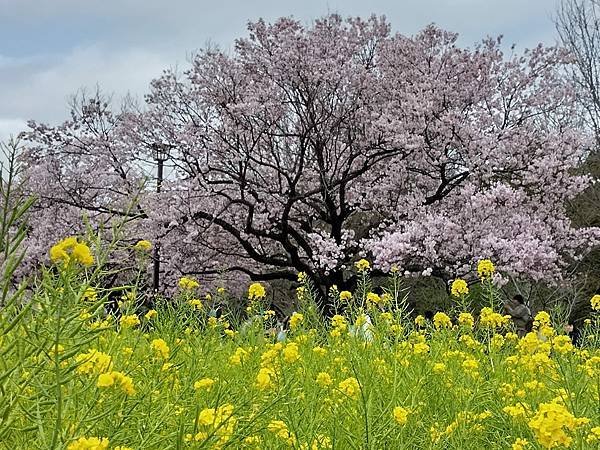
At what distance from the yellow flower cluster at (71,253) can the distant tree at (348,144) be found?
10.2 metres

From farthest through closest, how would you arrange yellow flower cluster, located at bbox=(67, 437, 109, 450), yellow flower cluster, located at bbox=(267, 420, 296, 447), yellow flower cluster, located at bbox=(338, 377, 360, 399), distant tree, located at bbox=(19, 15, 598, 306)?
distant tree, located at bbox=(19, 15, 598, 306) < yellow flower cluster, located at bbox=(338, 377, 360, 399) < yellow flower cluster, located at bbox=(267, 420, 296, 447) < yellow flower cluster, located at bbox=(67, 437, 109, 450)

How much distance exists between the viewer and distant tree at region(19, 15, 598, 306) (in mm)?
11875

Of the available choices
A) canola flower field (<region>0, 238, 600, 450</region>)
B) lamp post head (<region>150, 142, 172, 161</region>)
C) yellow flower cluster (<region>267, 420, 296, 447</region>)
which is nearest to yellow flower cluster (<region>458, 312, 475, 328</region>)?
canola flower field (<region>0, 238, 600, 450</region>)

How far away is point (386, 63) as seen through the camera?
12828mm

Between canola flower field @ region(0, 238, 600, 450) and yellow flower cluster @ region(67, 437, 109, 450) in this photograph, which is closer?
yellow flower cluster @ region(67, 437, 109, 450)

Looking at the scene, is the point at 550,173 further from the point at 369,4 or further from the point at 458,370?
the point at 458,370

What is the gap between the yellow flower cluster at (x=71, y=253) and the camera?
1.27 metres

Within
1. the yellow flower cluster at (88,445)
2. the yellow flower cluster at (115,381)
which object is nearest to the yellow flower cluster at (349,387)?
the yellow flower cluster at (115,381)

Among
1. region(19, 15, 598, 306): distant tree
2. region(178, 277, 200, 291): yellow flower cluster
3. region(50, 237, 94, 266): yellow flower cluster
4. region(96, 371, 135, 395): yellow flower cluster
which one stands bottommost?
region(96, 371, 135, 395): yellow flower cluster

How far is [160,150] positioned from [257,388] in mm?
10652

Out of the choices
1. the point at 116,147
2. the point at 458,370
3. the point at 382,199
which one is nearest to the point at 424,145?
the point at 382,199

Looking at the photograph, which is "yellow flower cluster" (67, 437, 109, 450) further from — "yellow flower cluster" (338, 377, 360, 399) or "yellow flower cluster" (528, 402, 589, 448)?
"yellow flower cluster" (338, 377, 360, 399)

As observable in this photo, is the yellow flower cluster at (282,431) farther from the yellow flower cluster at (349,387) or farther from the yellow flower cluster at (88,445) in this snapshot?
the yellow flower cluster at (88,445)

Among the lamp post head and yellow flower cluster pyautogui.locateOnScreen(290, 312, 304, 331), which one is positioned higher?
the lamp post head
